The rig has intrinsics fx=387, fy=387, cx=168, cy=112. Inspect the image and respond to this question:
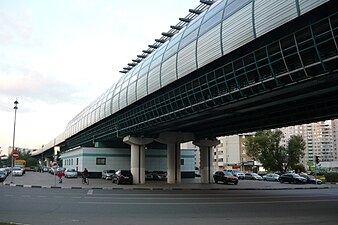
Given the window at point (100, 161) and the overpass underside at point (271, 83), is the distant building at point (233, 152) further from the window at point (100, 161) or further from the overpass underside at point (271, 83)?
the overpass underside at point (271, 83)

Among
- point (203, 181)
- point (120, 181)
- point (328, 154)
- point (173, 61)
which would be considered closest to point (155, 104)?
point (173, 61)

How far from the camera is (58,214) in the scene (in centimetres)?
1481

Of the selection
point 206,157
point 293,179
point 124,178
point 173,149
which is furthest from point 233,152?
point 124,178

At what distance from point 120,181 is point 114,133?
998 cm

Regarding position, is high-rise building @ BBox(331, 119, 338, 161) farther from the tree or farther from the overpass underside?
the overpass underside

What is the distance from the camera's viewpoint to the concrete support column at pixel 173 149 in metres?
44.2

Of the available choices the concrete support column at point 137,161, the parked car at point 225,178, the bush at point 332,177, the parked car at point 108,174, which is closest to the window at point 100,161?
the parked car at point 108,174

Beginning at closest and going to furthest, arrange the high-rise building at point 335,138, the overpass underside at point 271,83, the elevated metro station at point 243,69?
the overpass underside at point 271,83 < the elevated metro station at point 243,69 < the high-rise building at point 335,138

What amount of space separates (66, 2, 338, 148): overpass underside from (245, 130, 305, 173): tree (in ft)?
137

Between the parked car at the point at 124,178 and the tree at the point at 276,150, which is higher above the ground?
the tree at the point at 276,150

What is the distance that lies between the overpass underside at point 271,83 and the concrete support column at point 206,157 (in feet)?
36.3

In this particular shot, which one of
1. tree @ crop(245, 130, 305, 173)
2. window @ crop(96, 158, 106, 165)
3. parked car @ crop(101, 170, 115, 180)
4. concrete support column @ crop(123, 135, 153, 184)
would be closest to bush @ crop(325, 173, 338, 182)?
tree @ crop(245, 130, 305, 173)

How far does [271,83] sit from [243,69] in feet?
5.68

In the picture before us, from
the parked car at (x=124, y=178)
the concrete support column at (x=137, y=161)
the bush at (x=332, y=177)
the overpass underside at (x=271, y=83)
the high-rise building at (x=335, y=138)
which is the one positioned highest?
the high-rise building at (x=335, y=138)
